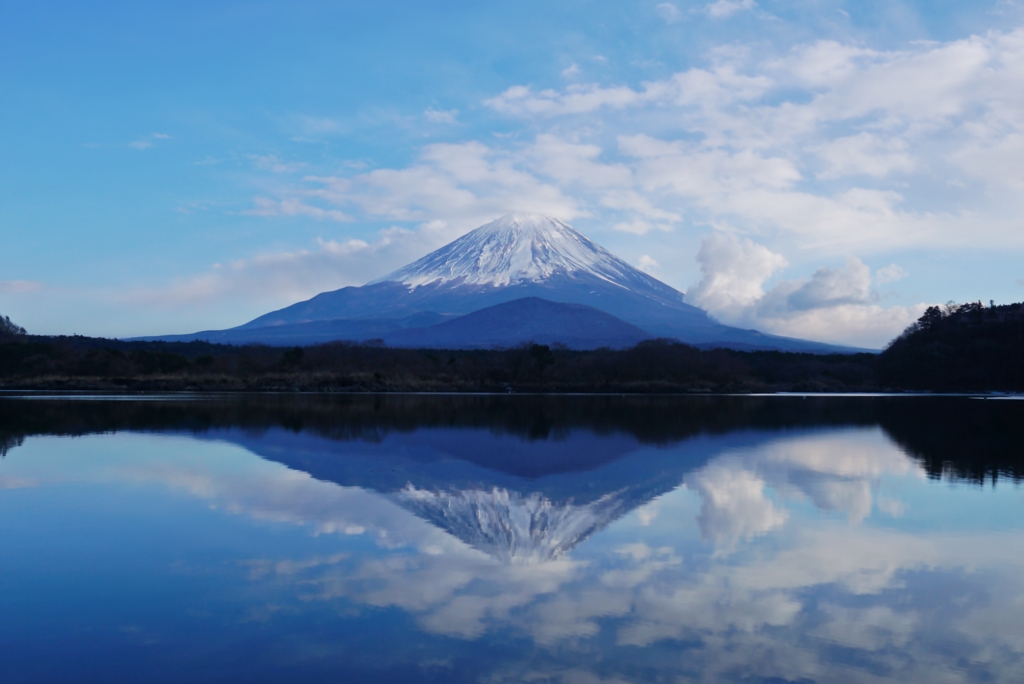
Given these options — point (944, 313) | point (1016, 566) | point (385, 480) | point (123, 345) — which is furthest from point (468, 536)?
point (123, 345)

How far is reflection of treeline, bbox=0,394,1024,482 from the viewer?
15.6 m

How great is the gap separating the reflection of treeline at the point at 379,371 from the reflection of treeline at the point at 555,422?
16145 mm

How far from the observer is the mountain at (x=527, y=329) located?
129m

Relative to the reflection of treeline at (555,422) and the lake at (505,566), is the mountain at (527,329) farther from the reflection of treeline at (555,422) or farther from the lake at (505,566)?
the lake at (505,566)

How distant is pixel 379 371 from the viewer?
49406 mm

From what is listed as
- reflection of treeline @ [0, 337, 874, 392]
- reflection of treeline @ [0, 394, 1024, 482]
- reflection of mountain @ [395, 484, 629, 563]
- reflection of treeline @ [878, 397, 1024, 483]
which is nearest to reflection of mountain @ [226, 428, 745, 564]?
reflection of mountain @ [395, 484, 629, 563]

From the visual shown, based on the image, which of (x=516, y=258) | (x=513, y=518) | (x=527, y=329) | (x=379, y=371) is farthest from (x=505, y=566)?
(x=516, y=258)

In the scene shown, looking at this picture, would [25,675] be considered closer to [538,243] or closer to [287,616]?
[287,616]

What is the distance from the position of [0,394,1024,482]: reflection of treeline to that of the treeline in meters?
16.7

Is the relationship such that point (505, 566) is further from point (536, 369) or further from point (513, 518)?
point (536, 369)

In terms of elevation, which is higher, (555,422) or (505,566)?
(555,422)

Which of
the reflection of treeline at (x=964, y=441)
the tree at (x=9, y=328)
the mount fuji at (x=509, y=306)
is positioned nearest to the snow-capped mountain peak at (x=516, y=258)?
the mount fuji at (x=509, y=306)

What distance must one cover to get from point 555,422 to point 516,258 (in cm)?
15825

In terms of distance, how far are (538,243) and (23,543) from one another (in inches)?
6935
